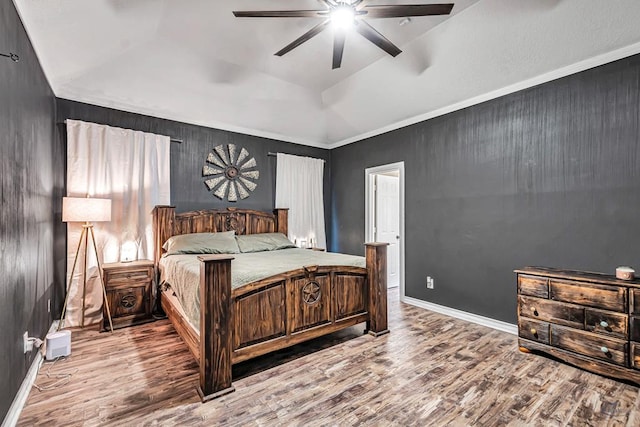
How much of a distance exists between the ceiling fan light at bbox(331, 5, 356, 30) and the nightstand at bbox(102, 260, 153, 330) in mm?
3304

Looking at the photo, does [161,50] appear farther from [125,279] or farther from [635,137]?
[635,137]

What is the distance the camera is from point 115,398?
2.12m

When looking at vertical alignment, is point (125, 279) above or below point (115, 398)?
above

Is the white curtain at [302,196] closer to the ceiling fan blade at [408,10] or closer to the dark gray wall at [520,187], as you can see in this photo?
the dark gray wall at [520,187]

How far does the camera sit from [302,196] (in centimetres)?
551

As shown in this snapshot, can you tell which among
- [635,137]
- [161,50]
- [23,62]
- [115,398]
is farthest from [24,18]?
[635,137]

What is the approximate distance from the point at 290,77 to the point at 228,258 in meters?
3.07

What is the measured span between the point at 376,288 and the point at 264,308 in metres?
1.29

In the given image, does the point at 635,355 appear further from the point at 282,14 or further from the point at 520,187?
the point at 282,14

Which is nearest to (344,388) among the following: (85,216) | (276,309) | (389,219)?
(276,309)

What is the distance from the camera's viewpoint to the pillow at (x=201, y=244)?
12.3ft

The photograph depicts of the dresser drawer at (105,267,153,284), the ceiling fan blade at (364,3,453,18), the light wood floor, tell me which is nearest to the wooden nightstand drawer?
the dresser drawer at (105,267,153,284)

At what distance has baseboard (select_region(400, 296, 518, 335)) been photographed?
11.0 feet

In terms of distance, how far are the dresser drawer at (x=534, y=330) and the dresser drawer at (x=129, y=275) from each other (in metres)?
4.09
